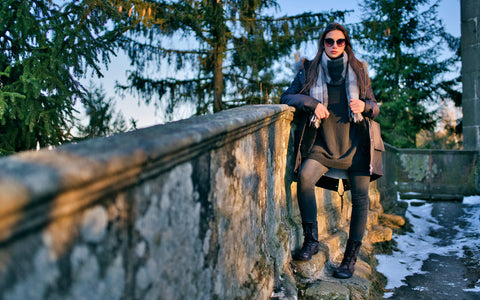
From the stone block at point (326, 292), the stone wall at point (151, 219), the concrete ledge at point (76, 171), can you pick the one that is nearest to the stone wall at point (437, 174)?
the stone block at point (326, 292)

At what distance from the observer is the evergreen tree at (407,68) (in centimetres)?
1559

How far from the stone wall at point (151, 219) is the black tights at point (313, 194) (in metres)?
0.23

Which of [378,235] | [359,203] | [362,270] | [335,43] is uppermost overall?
[335,43]

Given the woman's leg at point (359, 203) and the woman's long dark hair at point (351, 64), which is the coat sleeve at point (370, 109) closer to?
the woman's long dark hair at point (351, 64)

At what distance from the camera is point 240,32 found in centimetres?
884

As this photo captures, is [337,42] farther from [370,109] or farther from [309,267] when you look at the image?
[309,267]

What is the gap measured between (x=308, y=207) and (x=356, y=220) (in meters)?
0.37

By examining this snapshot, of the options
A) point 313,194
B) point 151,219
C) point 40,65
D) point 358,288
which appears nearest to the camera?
point 151,219

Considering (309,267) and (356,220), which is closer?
(309,267)

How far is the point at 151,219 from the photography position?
1.05 m

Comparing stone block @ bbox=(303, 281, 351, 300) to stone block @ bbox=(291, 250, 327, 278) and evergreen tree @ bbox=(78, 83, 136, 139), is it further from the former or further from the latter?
evergreen tree @ bbox=(78, 83, 136, 139)

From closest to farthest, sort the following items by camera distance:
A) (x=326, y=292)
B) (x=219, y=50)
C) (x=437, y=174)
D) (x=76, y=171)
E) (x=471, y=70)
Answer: (x=76, y=171) → (x=326, y=292) → (x=219, y=50) → (x=437, y=174) → (x=471, y=70)

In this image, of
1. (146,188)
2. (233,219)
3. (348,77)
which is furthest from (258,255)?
(348,77)

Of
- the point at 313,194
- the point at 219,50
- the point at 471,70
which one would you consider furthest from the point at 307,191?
the point at 471,70
